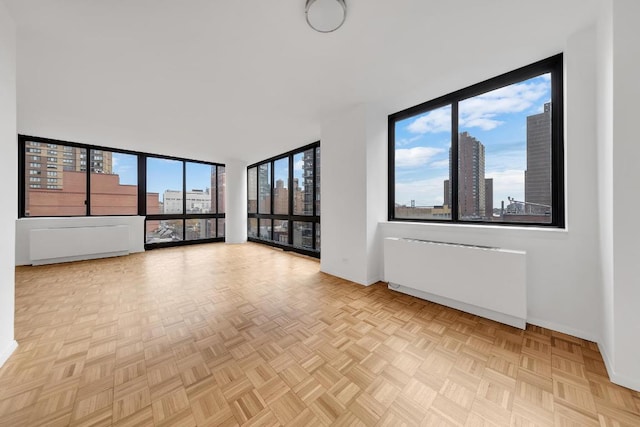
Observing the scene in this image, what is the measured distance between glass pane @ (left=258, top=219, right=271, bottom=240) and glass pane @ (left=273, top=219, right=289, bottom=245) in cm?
31

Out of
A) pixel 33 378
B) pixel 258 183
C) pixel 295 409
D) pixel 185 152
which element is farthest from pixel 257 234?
pixel 295 409

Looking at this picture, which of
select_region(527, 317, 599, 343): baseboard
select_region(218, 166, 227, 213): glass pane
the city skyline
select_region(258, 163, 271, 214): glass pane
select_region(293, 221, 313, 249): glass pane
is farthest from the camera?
select_region(218, 166, 227, 213): glass pane

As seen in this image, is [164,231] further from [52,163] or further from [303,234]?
[303,234]

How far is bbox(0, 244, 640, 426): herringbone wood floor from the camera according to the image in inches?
48.0

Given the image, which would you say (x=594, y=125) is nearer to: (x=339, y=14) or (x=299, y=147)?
(x=339, y=14)

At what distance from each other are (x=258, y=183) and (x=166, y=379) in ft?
20.8

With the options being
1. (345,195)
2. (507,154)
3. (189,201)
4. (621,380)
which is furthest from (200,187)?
(621,380)

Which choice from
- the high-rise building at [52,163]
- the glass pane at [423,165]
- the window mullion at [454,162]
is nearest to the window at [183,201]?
the high-rise building at [52,163]

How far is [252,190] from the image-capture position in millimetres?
7586

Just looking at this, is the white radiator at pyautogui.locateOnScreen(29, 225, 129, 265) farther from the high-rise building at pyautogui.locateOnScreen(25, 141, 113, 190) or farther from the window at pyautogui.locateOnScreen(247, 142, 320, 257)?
the window at pyautogui.locateOnScreen(247, 142, 320, 257)

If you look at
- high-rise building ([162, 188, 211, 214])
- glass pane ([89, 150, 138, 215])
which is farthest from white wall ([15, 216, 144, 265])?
high-rise building ([162, 188, 211, 214])

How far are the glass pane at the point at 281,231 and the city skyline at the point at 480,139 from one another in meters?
3.42

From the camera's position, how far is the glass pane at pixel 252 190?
744cm

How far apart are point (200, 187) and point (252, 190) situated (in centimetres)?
159
